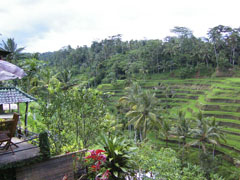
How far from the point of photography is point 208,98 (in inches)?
949

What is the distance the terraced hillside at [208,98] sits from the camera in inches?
756

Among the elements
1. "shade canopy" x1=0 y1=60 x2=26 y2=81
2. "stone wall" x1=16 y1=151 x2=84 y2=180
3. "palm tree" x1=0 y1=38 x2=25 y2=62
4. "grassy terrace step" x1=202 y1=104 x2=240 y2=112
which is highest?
"palm tree" x1=0 y1=38 x2=25 y2=62

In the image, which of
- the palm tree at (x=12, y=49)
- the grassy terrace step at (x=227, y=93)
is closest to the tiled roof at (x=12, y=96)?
the palm tree at (x=12, y=49)

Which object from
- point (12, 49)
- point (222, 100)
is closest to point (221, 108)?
point (222, 100)

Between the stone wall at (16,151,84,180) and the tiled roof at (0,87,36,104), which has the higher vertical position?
the tiled roof at (0,87,36,104)

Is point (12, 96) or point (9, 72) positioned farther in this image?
point (12, 96)

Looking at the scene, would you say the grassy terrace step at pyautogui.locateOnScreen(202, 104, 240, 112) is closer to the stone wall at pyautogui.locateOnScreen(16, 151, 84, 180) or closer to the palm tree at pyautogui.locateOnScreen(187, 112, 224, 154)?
the palm tree at pyautogui.locateOnScreen(187, 112, 224, 154)

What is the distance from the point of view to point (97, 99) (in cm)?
496

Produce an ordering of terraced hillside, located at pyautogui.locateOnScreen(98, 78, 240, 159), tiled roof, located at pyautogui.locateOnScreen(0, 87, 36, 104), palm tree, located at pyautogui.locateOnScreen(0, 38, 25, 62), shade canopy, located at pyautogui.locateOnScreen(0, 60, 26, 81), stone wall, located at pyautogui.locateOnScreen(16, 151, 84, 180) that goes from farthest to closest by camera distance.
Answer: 1. terraced hillside, located at pyautogui.locateOnScreen(98, 78, 240, 159)
2. palm tree, located at pyautogui.locateOnScreen(0, 38, 25, 62)
3. tiled roof, located at pyautogui.locateOnScreen(0, 87, 36, 104)
4. stone wall, located at pyautogui.locateOnScreen(16, 151, 84, 180)
5. shade canopy, located at pyautogui.locateOnScreen(0, 60, 26, 81)

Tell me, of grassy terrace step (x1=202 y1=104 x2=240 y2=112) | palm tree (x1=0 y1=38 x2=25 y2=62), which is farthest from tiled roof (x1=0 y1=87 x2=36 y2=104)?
grassy terrace step (x1=202 y1=104 x2=240 y2=112)

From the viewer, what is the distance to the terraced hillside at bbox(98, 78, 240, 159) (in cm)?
1920

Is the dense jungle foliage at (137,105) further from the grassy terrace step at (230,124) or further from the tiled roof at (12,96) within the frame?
the grassy terrace step at (230,124)

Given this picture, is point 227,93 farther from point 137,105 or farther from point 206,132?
point 137,105

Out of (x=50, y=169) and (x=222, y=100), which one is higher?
(x=50, y=169)
